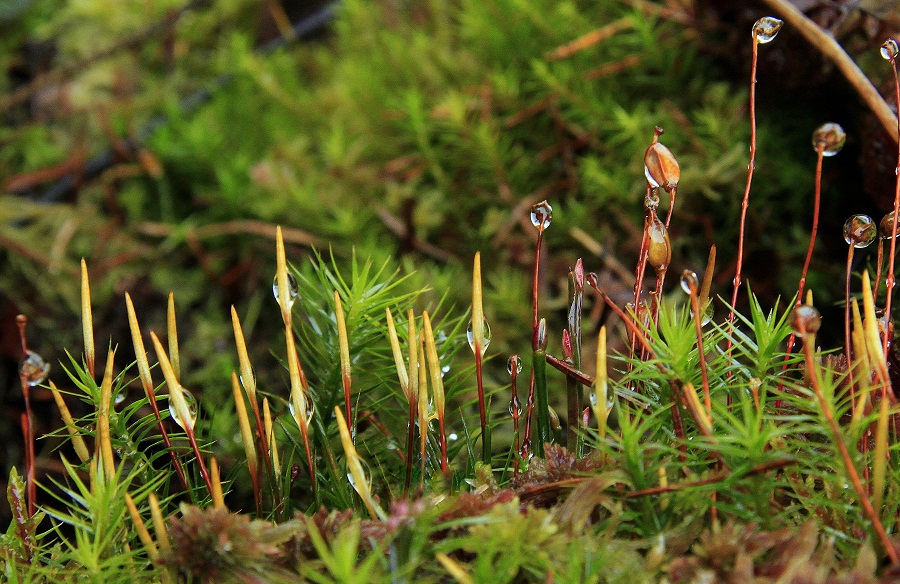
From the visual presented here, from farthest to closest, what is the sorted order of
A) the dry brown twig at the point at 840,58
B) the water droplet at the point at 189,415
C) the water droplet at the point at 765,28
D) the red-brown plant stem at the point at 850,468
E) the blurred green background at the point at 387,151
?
the blurred green background at the point at 387,151, the dry brown twig at the point at 840,58, the water droplet at the point at 765,28, the water droplet at the point at 189,415, the red-brown plant stem at the point at 850,468

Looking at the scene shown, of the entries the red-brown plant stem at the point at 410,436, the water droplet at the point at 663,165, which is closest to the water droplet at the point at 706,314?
the water droplet at the point at 663,165

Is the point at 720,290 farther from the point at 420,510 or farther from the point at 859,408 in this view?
the point at 420,510

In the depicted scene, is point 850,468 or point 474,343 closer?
point 850,468

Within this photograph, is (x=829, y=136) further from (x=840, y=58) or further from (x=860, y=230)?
(x=840, y=58)

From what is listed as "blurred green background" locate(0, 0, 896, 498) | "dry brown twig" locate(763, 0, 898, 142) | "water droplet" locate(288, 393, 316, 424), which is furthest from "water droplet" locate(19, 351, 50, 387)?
"dry brown twig" locate(763, 0, 898, 142)

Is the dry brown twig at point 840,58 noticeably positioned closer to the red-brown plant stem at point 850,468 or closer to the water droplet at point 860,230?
the water droplet at point 860,230

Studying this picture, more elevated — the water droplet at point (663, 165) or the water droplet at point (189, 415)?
the water droplet at point (663, 165)

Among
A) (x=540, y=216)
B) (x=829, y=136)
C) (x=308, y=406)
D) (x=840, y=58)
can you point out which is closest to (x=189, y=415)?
(x=308, y=406)

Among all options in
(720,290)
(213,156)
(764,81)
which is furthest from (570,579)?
(213,156)
